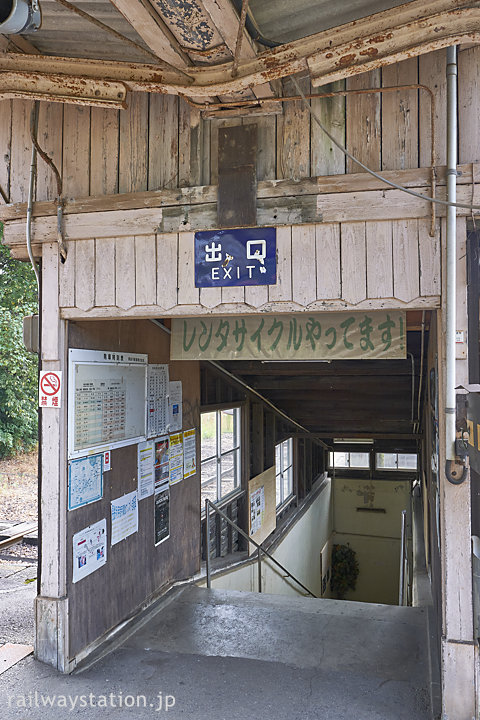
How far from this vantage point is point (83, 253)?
11.9 ft

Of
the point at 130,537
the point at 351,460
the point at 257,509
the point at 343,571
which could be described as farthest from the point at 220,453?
the point at 343,571

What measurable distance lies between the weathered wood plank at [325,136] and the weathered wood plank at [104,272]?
54.0 inches

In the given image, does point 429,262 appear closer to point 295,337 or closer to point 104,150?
point 295,337

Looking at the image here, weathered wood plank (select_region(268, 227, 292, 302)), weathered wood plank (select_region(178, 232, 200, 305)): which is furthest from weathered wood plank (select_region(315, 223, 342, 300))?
weathered wood plank (select_region(178, 232, 200, 305))

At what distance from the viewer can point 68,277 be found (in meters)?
3.65

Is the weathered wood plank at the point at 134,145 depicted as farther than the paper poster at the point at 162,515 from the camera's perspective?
No

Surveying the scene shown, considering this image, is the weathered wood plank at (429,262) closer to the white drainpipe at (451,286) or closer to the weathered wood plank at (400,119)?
the white drainpipe at (451,286)

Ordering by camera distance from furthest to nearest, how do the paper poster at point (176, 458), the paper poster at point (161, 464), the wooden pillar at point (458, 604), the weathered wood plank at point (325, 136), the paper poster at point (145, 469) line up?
1. the paper poster at point (176, 458)
2. the paper poster at point (161, 464)
3. the paper poster at point (145, 469)
4. the weathered wood plank at point (325, 136)
5. the wooden pillar at point (458, 604)

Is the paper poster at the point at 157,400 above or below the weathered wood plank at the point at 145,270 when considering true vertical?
below

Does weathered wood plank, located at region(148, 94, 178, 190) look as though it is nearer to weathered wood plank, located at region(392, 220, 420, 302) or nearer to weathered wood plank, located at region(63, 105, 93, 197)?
weathered wood plank, located at region(63, 105, 93, 197)

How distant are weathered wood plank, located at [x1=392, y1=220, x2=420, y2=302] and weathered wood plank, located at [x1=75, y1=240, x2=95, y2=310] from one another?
1.89m

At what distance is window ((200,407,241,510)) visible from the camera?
6.79 m

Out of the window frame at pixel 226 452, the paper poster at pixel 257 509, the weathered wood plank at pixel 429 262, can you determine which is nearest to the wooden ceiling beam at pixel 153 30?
the weathered wood plank at pixel 429 262

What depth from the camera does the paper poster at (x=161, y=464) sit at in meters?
4.78
